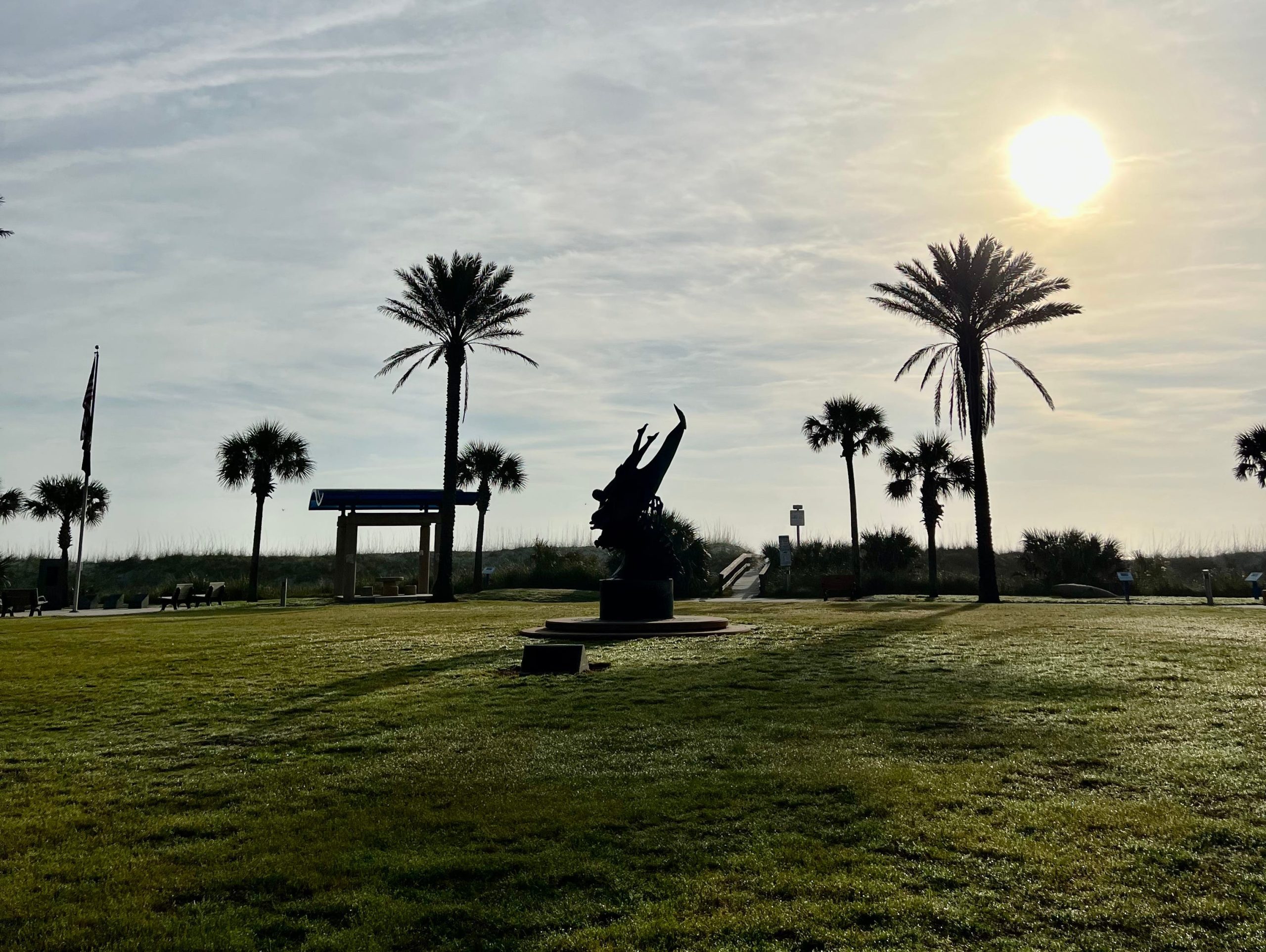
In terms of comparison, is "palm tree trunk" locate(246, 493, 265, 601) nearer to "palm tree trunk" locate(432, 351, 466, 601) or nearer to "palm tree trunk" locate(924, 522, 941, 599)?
"palm tree trunk" locate(432, 351, 466, 601)

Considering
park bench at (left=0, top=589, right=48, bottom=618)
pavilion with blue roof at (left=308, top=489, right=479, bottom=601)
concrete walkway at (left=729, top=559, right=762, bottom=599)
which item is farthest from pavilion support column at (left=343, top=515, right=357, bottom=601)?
concrete walkway at (left=729, top=559, right=762, bottom=599)

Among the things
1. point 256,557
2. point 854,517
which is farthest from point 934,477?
point 256,557

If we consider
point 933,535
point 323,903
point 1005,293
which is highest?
point 1005,293

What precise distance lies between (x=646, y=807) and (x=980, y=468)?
26.2 m

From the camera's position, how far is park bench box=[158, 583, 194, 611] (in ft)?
102

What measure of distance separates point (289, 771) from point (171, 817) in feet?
3.71

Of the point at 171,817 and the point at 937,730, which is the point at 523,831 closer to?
the point at 171,817

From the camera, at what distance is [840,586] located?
3306 cm

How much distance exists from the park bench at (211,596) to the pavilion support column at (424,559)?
7.57 m

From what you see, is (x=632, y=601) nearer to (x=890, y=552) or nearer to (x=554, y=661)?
(x=554, y=661)

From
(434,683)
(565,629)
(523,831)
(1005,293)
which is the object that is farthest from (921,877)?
(1005,293)

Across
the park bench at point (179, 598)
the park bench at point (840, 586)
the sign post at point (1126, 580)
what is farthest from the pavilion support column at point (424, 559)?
the sign post at point (1126, 580)

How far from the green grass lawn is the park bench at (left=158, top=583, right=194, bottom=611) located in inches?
800

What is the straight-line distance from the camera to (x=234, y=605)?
33.1m
